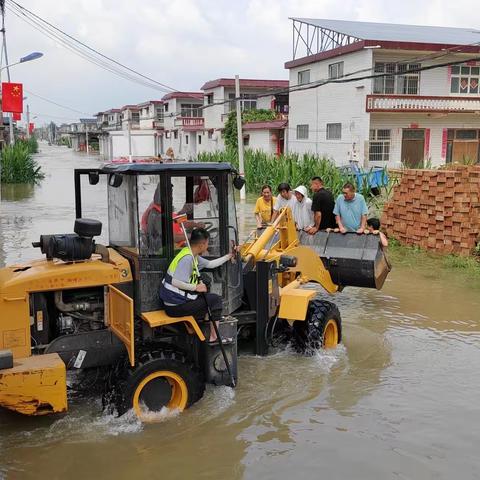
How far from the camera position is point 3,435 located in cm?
506

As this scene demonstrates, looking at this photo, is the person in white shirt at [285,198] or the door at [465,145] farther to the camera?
the door at [465,145]

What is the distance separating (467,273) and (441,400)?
5866mm

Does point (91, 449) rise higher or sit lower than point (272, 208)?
lower

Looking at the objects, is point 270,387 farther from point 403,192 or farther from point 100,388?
point 403,192

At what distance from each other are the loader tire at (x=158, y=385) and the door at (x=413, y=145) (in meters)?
24.5

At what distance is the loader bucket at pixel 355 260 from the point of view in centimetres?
794

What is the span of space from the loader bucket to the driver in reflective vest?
10.2 feet

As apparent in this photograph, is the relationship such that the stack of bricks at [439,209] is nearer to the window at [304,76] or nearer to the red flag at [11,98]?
the red flag at [11,98]

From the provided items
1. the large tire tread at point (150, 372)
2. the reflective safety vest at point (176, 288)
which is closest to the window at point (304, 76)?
the reflective safety vest at point (176, 288)

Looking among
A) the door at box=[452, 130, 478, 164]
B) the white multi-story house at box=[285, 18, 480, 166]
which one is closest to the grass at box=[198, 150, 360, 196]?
the white multi-story house at box=[285, 18, 480, 166]

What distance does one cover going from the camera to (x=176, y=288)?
5.16 m

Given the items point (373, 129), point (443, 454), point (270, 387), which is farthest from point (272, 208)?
point (373, 129)

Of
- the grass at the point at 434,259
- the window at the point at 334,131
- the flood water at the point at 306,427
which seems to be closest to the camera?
the flood water at the point at 306,427

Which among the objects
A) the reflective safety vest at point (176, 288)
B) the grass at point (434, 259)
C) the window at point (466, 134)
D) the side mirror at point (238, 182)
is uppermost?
the window at point (466, 134)
